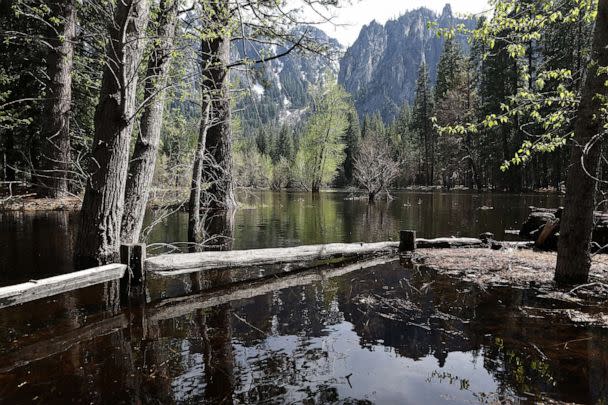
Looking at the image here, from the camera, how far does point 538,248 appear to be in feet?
33.7

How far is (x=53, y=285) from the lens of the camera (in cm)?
456

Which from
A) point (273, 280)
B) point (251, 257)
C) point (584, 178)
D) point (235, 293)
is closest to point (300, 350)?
point (235, 293)

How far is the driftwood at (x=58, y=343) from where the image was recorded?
3605 millimetres

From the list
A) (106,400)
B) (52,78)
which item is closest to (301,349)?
(106,400)

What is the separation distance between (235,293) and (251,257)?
111cm

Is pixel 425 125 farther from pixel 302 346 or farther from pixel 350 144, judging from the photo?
pixel 302 346

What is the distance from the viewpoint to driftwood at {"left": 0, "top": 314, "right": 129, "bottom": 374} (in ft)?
11.8

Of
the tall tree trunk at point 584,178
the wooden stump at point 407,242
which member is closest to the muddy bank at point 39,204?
the wooden stump at point 407,242

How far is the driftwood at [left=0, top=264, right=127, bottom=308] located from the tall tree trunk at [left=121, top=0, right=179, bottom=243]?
1623 millimetres

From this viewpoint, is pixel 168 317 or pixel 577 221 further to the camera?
pixel 577 221

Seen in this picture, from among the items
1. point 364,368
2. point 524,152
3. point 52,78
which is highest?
point 52,78

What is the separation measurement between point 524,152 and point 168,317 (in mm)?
5820

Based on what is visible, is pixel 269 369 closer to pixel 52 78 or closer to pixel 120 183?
pixel 120 183

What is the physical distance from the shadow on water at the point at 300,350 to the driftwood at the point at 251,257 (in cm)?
55
